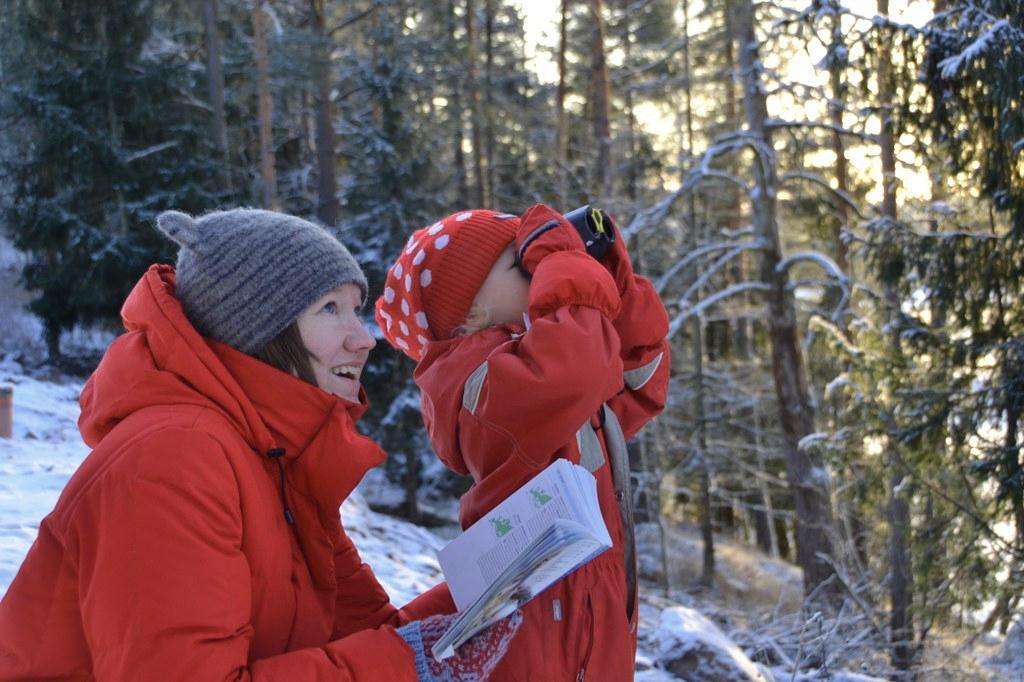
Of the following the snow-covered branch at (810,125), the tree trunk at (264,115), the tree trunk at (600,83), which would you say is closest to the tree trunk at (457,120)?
the tree trunk at (600,83)

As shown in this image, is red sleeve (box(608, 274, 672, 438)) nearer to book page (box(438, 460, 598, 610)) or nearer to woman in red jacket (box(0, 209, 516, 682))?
book page (box(438, 460, 598, 610))

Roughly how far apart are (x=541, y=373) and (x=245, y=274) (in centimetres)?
66

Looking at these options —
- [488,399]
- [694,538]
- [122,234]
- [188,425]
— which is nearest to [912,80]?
[488,399]

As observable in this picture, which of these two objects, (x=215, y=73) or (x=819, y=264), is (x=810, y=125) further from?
(x=215, y=73)

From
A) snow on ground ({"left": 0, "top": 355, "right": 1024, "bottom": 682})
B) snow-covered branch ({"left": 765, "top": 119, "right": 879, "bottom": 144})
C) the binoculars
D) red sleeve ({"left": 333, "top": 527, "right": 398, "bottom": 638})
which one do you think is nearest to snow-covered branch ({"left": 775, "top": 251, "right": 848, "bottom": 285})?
snow-covered branch ({"left": 765, "top": 119, "right": 879, "bottom": 144})

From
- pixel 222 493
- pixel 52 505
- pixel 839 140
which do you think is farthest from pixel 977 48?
pixel 839 140

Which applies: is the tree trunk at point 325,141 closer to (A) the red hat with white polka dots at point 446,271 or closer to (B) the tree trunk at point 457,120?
(B) the tree trunk at point 457,120

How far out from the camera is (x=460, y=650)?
5.73ft

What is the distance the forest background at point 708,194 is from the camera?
6699mm

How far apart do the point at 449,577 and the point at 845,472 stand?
28.1 feet

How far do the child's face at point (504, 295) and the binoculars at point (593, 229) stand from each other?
187 millimetres

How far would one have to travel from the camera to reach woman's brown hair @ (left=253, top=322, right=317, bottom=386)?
1.87 meters

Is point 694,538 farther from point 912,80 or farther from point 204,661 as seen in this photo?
point 204,661

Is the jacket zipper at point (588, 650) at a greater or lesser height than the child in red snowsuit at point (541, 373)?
lesser
